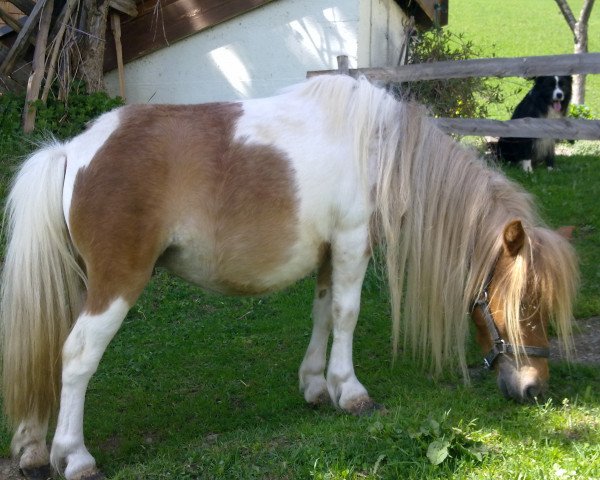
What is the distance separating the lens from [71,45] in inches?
342

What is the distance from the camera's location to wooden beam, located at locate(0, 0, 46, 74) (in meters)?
8.59

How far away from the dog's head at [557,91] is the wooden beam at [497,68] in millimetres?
3173

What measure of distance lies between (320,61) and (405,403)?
593cm

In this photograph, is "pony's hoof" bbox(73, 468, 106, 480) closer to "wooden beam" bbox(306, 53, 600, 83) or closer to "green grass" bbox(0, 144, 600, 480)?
"green grass" bbox(0, 144, 600, 480)

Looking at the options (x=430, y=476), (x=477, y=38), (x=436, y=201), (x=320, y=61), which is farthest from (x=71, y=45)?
(x=477, y=38)

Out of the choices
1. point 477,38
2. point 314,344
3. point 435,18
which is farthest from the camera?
point 477,38

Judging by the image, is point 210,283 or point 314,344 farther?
point 314,344

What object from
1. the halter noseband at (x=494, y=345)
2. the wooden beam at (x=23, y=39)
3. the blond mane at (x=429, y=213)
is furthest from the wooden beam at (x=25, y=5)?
the halter noseband at (x=494, y=345)

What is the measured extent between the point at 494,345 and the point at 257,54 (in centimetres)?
633

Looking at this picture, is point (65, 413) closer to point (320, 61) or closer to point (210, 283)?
point (210, 283)

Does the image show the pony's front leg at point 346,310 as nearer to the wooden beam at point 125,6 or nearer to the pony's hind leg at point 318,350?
the pony's hind leg at point 318,350

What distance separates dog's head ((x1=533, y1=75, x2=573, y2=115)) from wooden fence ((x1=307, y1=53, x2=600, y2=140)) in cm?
300

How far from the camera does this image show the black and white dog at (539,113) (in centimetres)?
1000

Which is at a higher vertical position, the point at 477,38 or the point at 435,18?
the point at 435,18
